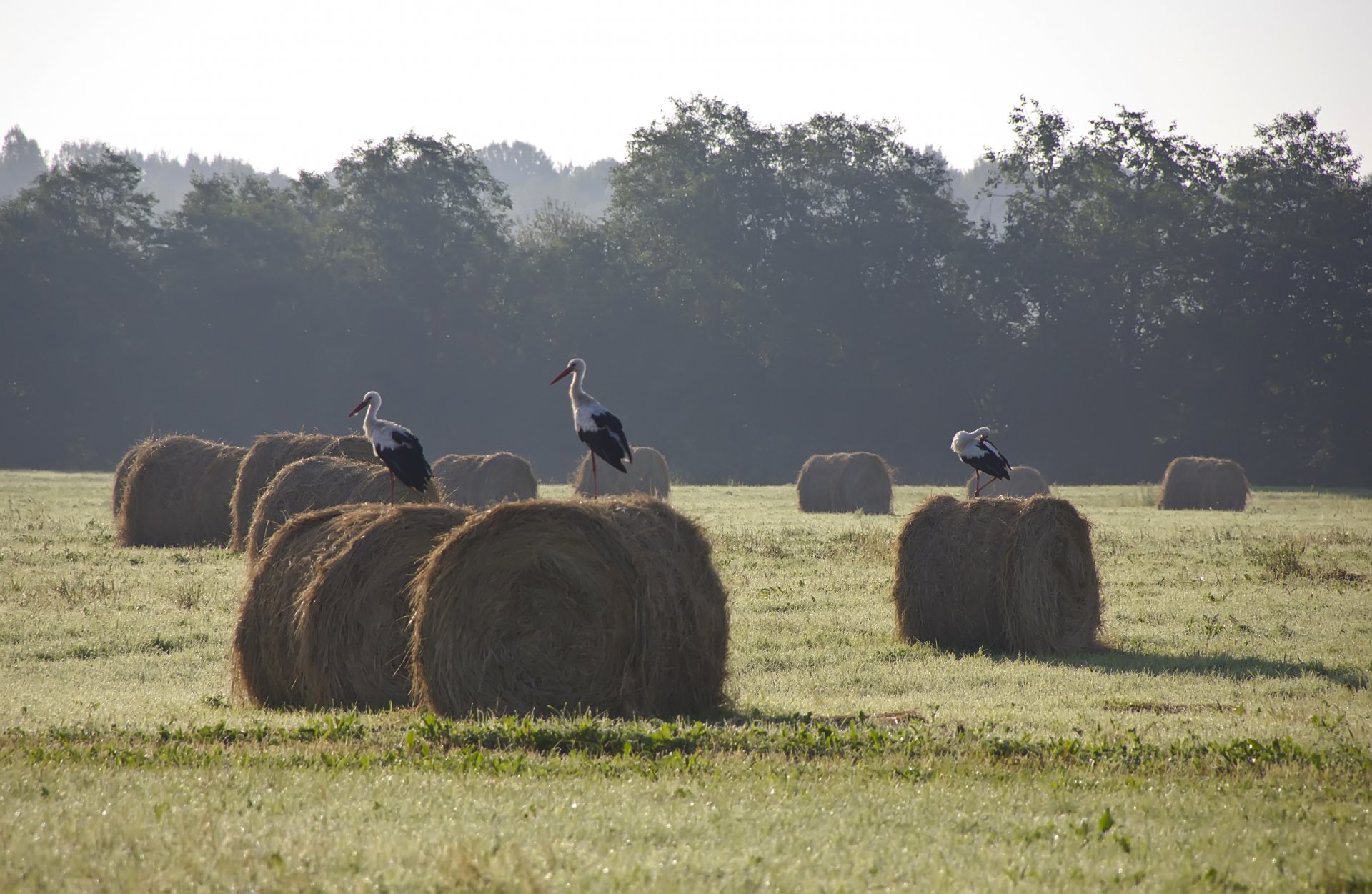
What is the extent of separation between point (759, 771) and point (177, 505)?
1510 cm

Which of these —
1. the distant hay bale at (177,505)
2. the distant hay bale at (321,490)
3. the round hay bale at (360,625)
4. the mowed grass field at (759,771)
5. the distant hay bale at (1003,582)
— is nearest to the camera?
the mowed grass field at (759,771)

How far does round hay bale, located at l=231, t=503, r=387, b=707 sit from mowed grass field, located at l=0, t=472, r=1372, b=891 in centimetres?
35

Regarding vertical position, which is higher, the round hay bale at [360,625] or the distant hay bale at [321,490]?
the distant hay bale at [321,490]

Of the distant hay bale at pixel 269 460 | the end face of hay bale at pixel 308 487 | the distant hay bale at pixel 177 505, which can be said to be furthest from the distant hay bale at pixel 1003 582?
the distant hay bale at pixel 177 505

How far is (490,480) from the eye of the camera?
2425cm

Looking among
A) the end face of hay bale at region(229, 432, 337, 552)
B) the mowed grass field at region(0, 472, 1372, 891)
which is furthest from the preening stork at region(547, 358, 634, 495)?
the end face of hay bale at region(229, 432, 337, 552)

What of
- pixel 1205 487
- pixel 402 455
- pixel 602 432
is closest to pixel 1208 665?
pixel 602 432

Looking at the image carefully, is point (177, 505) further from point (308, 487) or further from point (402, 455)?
point (402, 455)

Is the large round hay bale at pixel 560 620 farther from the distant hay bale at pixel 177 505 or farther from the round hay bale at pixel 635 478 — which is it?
the round hay bale at pixel 635 478

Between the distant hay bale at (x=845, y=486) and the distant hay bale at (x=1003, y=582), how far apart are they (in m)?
17.2

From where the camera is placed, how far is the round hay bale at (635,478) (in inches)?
1191

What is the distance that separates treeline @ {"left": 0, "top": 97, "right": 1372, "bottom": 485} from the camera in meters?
53.8

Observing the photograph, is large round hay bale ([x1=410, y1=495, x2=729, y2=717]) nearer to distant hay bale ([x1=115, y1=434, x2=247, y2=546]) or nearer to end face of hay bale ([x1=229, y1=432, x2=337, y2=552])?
end face of hay bale ([x1=229, y1=432, x2=337, y2=552])

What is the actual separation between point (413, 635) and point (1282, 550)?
41.5 ft
